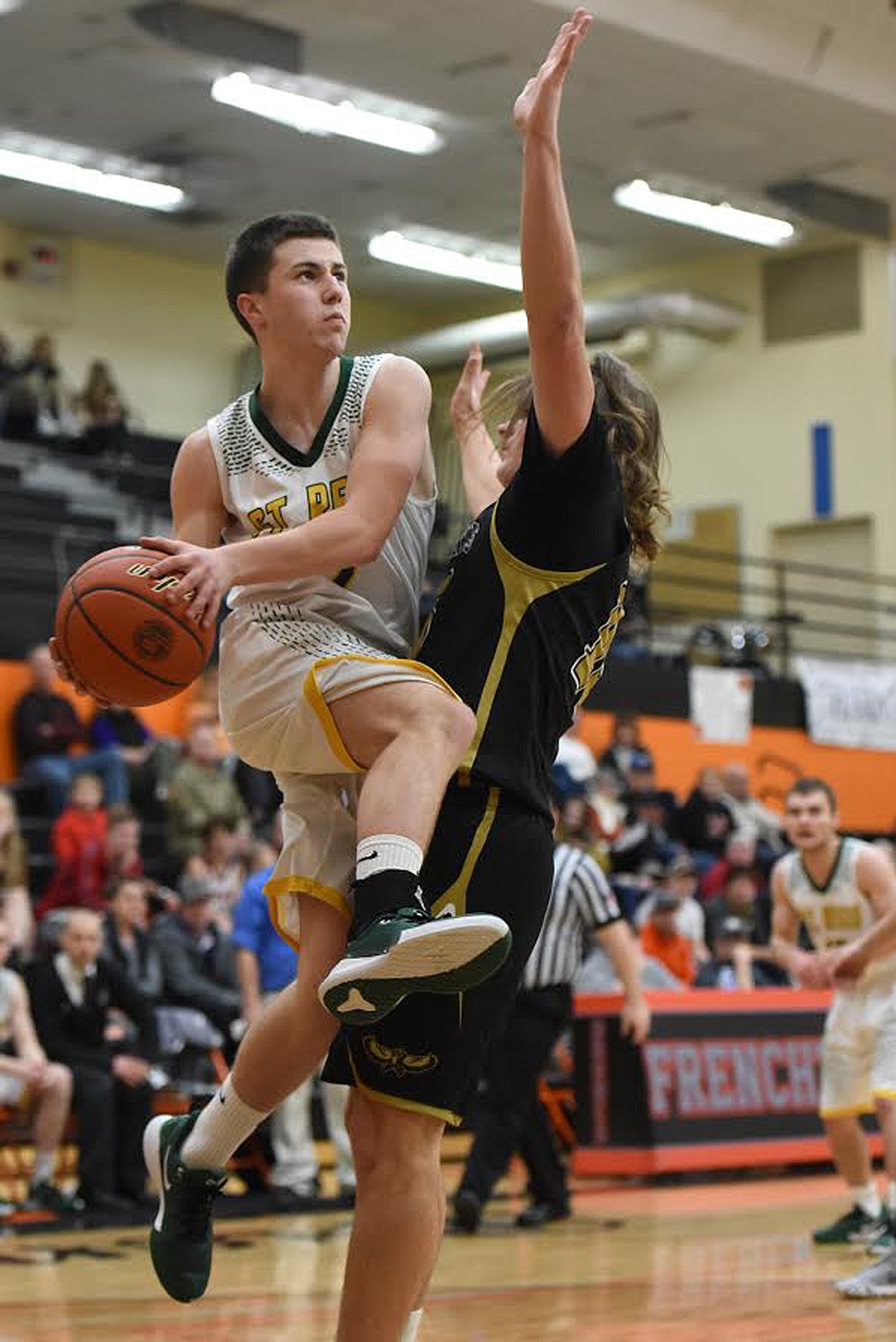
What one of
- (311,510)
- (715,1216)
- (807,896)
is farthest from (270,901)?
(715,1216)

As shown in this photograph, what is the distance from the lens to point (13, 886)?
11.8 metres

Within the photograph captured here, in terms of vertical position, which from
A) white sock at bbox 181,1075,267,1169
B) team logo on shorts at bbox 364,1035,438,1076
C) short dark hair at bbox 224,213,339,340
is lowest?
white sock at bbox 181,1075,267,1169

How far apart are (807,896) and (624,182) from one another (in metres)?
15.0

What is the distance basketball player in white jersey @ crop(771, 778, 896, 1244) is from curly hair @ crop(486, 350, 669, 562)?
4643mm

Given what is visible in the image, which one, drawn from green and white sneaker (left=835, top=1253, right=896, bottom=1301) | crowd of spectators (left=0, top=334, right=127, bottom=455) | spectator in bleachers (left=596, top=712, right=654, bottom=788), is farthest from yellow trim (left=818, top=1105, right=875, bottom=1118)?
crowd of spectators (left=0, top=334, right=127, bottom=455)

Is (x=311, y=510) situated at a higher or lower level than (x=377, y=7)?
lower

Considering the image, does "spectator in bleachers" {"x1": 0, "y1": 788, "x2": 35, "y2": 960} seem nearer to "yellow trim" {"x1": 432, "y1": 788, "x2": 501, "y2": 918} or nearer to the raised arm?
"yellow trim" {"x1": 432, "y1": 788, "x2": 501, "y2": 918}

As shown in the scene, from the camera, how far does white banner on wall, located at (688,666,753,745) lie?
2009cm

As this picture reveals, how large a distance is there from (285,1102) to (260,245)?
7.11m

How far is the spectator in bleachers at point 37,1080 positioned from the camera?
10133mm

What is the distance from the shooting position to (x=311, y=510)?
4266 mm

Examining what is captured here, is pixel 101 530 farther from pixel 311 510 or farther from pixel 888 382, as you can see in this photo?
pixel 311 510

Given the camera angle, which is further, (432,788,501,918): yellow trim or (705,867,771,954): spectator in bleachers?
(705,867,771,954): spectator in bleachers

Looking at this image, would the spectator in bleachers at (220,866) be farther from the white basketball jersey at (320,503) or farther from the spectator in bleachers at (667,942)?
the white basketball jersey at (320,503)
